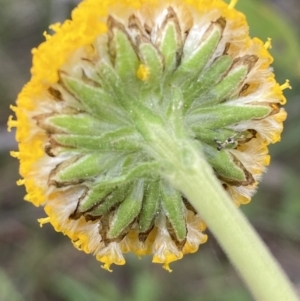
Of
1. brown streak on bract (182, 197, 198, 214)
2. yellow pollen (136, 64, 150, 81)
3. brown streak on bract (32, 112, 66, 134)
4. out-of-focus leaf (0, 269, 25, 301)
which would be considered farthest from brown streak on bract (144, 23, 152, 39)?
out-of-focus leaf (0, 269, 25, 301)

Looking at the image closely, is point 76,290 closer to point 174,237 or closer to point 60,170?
point 174,237

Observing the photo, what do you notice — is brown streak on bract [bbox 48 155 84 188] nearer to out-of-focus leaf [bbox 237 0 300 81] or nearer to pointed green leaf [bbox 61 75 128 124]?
pointed green leaf [bbox 61 75 128 124]

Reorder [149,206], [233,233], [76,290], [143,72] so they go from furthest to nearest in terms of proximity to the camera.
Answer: [76,290] → [149,206] → [143,72] → [233,233]

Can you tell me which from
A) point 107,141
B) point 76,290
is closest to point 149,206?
point 107,141

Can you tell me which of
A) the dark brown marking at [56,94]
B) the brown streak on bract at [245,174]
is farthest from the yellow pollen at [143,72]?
the brown streak on bract at [245,174]

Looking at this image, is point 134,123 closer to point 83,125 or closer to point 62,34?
point 83,125
